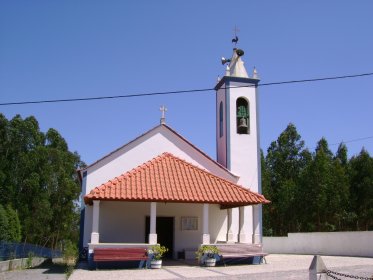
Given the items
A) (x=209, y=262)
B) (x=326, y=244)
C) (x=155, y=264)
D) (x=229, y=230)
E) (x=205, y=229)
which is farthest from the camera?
(x=326, y=244)

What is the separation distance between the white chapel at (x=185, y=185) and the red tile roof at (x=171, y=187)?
0.03 m

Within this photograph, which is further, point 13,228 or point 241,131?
point 13,228

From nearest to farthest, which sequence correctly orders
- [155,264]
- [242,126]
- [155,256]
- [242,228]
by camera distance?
[155,264]
[155,256]
[242,228]
[242,126]

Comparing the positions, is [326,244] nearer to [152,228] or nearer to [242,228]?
[242,228]

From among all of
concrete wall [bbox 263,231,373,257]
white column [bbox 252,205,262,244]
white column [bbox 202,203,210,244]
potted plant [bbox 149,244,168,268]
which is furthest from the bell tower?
concrete wall [bbox 263,231,373,257]

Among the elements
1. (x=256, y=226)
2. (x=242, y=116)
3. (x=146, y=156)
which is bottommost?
(x=256, y=226)

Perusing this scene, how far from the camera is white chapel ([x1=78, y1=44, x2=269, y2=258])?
1741cm

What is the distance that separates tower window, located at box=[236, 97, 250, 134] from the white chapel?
2.0 inches

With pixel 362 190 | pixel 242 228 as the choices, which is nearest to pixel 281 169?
pixel 362 190

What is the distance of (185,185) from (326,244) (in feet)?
40.4

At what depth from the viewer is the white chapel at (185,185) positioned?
17.4 metres

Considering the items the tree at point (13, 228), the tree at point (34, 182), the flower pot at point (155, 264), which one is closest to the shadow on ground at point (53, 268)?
the tree at point (13, 228)

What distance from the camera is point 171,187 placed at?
17.6 metres

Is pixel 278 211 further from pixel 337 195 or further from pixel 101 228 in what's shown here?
pixel 101 228
